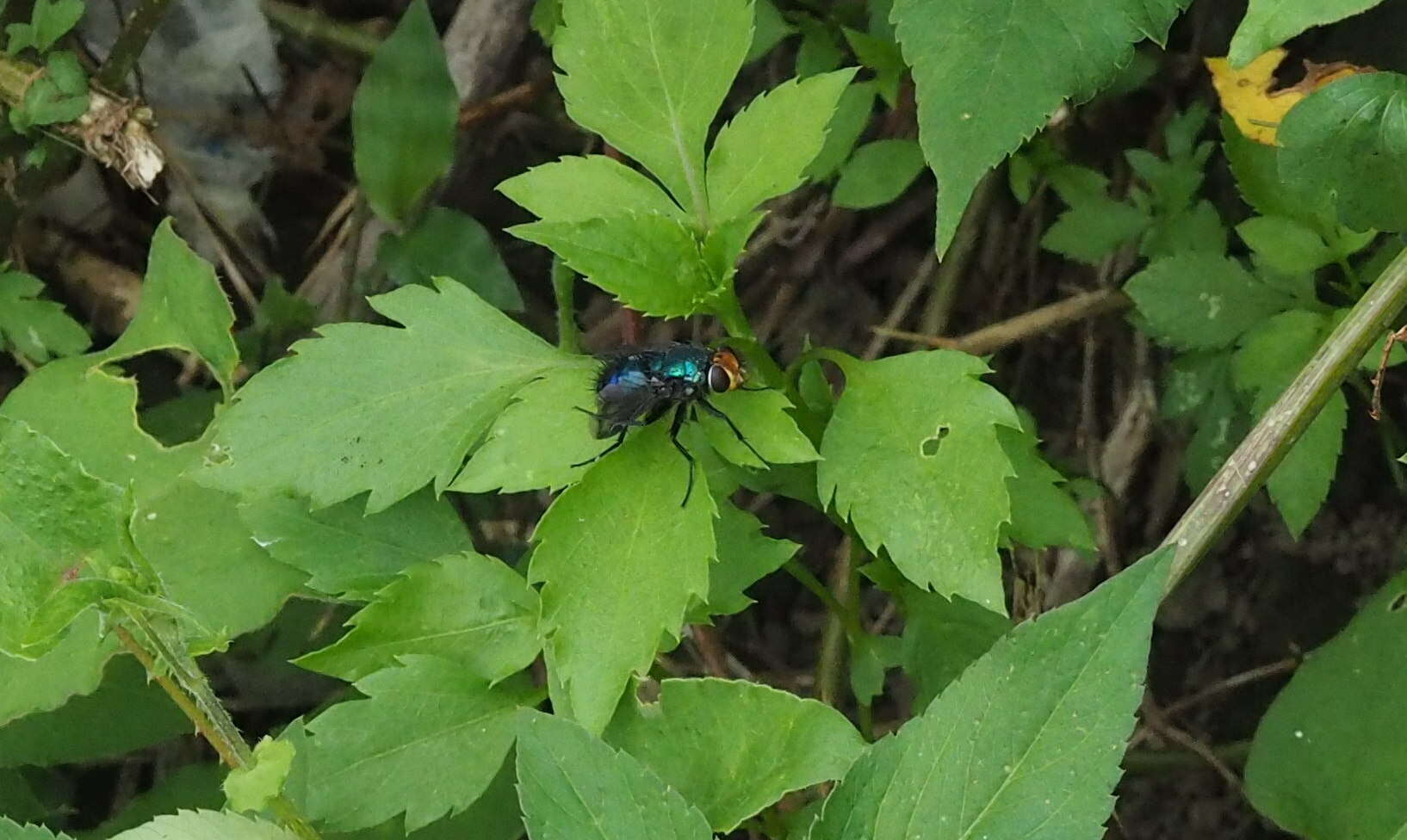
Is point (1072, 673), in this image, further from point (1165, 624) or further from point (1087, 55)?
point (1165, 624)

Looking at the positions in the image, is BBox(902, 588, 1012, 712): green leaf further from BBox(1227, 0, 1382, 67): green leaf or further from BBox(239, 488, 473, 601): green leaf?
BBox(1227, 0, 1382, 67): green leaf

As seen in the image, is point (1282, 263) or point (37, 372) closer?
point (1282, 263)

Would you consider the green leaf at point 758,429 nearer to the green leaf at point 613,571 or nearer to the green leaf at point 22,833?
the green leaf at point 613,571

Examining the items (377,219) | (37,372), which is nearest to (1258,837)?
(377,219)

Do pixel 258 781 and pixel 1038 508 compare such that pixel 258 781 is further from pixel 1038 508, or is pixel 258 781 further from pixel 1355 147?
pixel 1355 147

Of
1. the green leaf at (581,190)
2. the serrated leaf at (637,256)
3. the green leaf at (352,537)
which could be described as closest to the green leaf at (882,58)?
the green leaf at (581,190)

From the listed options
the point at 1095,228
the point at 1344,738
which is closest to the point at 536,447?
the point at 1095,228

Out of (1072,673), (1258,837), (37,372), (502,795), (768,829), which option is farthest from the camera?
(1258,837)
